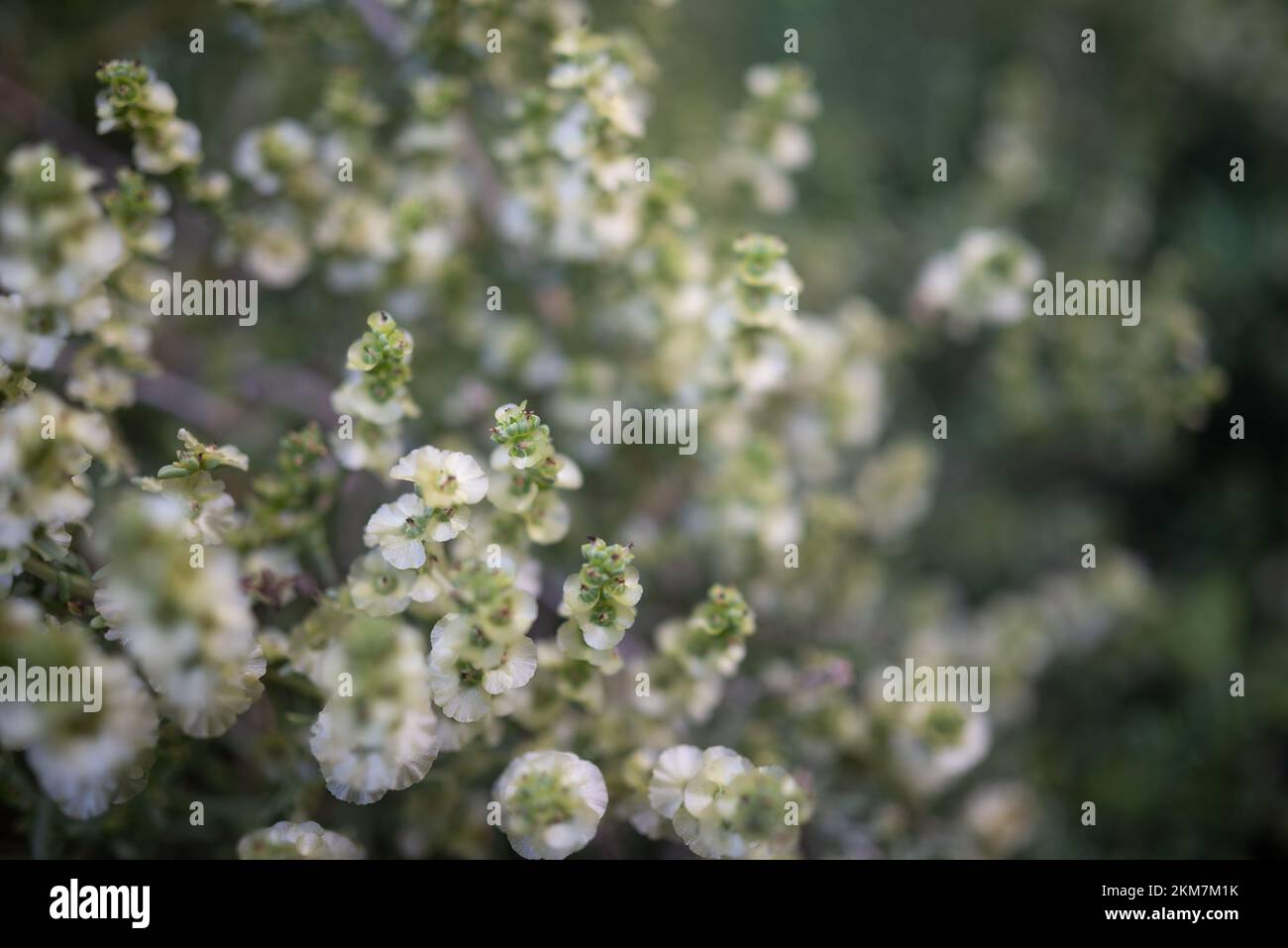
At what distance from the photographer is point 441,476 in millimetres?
1568

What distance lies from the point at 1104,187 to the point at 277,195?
102 inches

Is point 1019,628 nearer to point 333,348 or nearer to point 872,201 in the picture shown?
point 872,201

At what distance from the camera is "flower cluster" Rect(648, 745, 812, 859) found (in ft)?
5.29

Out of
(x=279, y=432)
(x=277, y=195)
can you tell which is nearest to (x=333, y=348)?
(x=279, y=432)

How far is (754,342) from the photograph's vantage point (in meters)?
2.05

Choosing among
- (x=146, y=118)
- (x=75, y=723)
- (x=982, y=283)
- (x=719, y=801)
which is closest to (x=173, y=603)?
(x=75, y=723)

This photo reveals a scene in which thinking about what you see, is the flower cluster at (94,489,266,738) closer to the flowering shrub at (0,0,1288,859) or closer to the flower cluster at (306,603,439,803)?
the flowering shrub at (0,0,1288,859)

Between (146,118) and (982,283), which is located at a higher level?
(146,118)

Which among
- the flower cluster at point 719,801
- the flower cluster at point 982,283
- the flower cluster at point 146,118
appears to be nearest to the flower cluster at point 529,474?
the flower cluster at point 719,801

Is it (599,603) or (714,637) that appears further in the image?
(714,637)

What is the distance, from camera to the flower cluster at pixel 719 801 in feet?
5.29

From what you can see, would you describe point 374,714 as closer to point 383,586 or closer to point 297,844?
point 383,586

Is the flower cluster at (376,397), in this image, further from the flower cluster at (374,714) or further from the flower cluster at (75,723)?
the flower cluster at (75,723)

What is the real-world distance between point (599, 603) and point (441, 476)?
0.34 m
